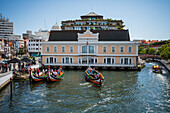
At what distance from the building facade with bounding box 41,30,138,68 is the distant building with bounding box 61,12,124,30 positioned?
23.8 metres

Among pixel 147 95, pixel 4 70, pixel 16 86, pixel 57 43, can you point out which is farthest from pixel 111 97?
pixel 57 43

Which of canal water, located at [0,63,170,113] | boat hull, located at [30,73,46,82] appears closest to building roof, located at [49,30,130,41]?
boat hull, located at [30,73,46,82]

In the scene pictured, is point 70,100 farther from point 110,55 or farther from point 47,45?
point 47,45

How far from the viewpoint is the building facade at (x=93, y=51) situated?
45125 millimetres

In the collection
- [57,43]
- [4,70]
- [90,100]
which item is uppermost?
[57,43]

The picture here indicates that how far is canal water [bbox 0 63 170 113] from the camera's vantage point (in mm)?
18578

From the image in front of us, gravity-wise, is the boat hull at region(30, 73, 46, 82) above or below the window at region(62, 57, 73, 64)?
below

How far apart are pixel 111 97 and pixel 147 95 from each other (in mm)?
4844

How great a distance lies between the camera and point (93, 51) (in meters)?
46.4

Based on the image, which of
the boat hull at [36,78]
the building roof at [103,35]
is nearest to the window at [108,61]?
the building roof at [103,35]

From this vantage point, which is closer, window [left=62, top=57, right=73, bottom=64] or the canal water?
the canal water

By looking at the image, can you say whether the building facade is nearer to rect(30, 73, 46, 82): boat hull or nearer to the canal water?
rect(30, 73, 46, 82): boat hull

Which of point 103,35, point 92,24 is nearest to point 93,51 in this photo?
point 103,35

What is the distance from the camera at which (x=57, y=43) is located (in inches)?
1865
